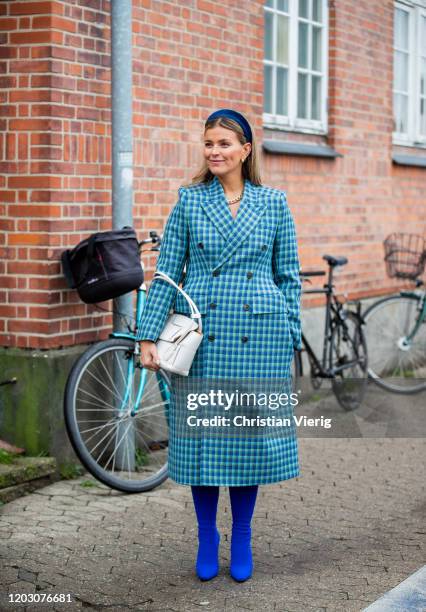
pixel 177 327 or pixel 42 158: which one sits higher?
pixel 42 158

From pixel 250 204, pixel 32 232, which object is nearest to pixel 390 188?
pixel 32 232

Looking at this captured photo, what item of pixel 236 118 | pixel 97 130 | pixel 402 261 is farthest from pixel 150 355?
pixel 402 261

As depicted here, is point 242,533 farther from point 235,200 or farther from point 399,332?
point 399,332

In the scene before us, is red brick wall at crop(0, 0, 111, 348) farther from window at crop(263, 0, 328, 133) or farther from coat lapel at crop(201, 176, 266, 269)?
window at crop(263, 0, 328, 133)

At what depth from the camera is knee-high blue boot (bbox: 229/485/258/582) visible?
4.85m

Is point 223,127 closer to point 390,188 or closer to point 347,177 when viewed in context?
point 347,177

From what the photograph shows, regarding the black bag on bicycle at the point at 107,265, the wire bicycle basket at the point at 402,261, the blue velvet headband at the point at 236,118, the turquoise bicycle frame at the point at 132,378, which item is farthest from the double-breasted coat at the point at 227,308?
the wire bicycle basket at the point at 402,261

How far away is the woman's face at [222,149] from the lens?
477 centimetres

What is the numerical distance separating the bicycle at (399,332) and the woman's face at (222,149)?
4.95 m

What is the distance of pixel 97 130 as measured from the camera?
22.3 ft

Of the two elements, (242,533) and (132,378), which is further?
(132,378)

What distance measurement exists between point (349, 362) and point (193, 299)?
4179 mm

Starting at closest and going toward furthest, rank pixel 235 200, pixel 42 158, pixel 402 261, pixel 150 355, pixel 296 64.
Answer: pixel 150 355 → pixel 235 200 → pixel 42 158 → pixel 296 64 → pixel 402 261

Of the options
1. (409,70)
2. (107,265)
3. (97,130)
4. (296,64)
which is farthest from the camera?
(409,70)
